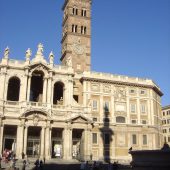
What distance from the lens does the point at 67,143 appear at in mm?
50750

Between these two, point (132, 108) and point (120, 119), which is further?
point (132, 108)

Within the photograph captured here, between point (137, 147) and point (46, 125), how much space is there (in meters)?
19.9

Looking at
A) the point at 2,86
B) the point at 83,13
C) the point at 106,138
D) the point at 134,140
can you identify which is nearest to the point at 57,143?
the point at 106,138

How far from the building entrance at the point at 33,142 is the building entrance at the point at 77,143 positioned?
6617mm

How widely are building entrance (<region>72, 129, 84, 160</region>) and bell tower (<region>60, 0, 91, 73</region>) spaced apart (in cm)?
1689

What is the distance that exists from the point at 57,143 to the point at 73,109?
258 inches

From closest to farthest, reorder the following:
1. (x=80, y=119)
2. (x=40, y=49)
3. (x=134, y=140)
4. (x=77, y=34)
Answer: (x=80, y=119) < (x=40, y=49) < (x=134, y=140) < (x=77, y=34)

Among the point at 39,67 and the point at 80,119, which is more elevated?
the point at 39,67

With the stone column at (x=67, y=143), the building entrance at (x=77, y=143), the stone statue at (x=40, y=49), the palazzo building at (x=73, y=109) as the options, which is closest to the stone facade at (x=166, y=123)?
the palazzo building at (x=73, y=109)

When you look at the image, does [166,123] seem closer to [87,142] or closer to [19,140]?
[87,142]

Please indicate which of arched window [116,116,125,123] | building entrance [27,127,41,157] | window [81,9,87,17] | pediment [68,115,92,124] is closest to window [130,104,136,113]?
arched window [116,116,125,123]

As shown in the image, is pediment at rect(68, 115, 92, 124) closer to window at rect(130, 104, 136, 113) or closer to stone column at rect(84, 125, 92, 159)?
stone column at rect(84, 125, 92, 159)

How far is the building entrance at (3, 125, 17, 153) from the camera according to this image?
163 ft

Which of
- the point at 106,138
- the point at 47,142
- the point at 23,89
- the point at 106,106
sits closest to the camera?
the point at 47,142
